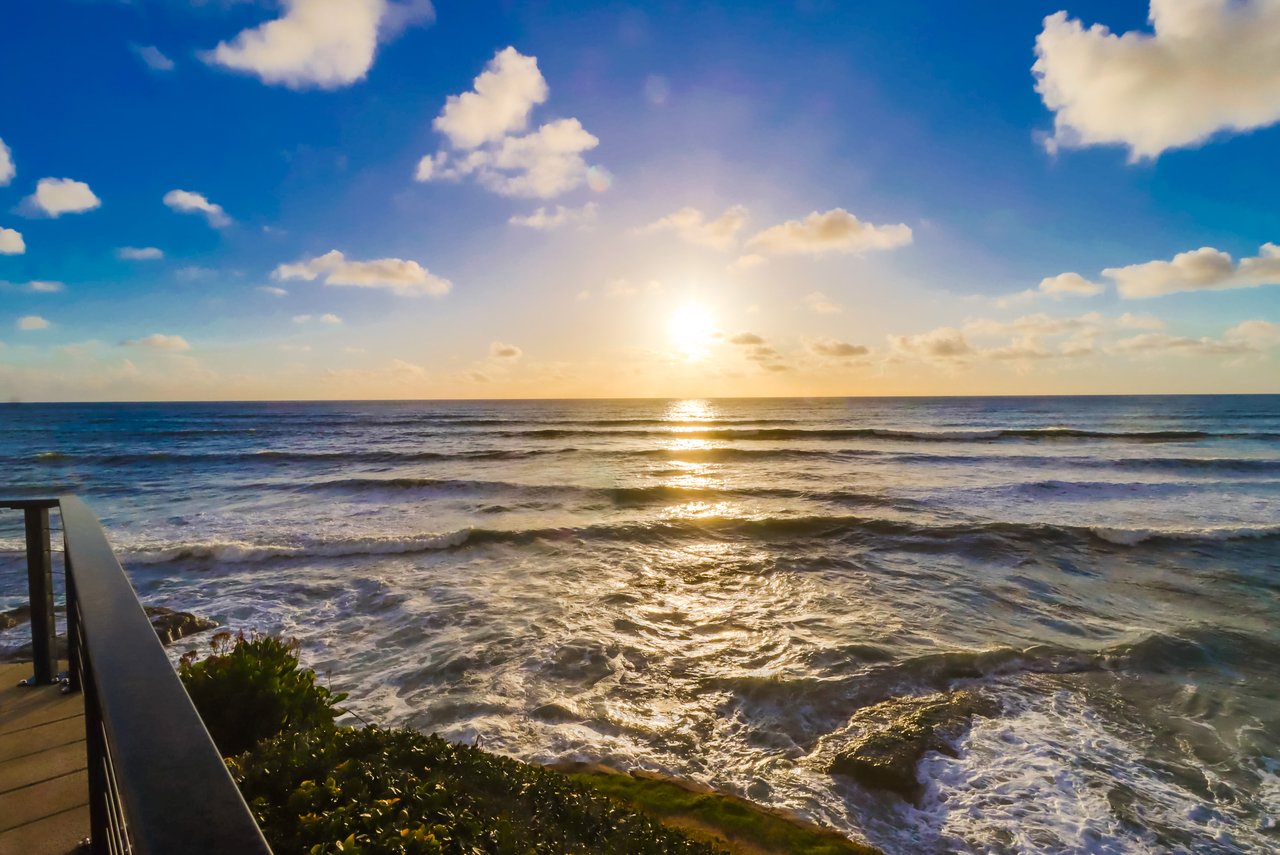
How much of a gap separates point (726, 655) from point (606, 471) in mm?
22978

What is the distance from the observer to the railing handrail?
84cm

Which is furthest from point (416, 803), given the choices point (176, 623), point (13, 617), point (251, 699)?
point (13, 617)

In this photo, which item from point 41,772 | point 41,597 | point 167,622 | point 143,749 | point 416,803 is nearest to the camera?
point 143,749

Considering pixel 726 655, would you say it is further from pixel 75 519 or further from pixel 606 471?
pixel 606 471

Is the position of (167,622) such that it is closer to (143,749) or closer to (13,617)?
(13,617)

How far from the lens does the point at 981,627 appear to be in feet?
34.6

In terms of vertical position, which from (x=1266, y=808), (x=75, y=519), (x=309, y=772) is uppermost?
(x=75, y=519)

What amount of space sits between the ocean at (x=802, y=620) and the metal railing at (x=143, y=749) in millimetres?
5493

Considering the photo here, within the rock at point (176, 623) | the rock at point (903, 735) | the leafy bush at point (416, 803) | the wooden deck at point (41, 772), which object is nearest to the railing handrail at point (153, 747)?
the leafy bush at point (416, 803)

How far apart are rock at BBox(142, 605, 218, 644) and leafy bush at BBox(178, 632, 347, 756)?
6566 mm

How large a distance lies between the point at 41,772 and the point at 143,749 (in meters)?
4.17

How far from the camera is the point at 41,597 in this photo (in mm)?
4762

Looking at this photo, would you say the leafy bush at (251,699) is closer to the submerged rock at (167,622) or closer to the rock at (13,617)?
the submerged rock at (167,622)

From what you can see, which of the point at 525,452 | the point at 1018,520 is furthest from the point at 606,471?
the point at 1018,520
